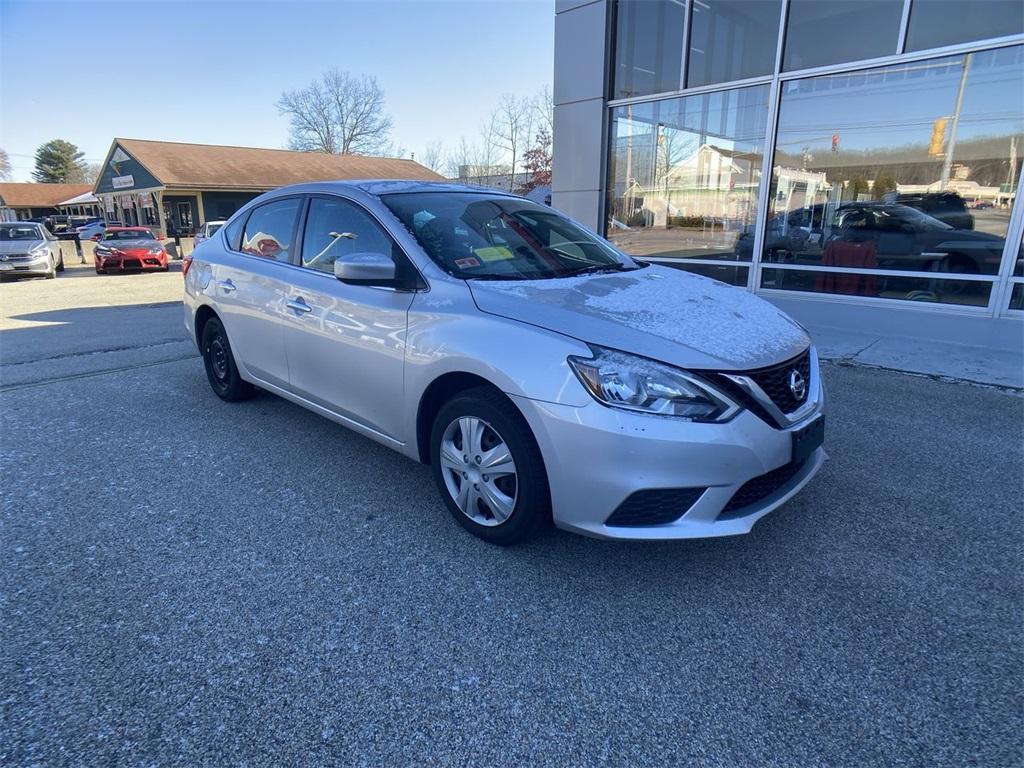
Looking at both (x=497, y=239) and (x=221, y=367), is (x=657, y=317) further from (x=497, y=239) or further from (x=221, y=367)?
(x=221, y=367)

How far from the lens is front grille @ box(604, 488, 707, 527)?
7.61ft

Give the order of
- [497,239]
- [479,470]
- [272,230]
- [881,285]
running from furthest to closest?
[881,285] < [272,230] < [497,239] < [479,470]

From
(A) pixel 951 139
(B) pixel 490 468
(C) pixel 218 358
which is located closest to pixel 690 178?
(A) pixel 951 139

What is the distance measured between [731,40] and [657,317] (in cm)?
787

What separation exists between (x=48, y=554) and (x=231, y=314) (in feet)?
6.76

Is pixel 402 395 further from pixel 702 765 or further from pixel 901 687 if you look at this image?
pixel 901 687

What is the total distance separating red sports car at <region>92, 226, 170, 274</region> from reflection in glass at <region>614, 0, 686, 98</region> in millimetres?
16223

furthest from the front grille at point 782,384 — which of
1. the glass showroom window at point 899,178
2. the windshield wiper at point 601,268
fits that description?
the glass showroom window at point 899,178

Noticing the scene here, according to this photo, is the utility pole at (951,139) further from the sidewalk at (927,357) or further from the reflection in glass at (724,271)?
the reflection in glass at (724,271)

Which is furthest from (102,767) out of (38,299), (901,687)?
(38,299)

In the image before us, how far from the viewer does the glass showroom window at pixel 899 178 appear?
6.87m

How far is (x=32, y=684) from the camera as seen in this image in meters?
2.02

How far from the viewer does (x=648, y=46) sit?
30.3 feet

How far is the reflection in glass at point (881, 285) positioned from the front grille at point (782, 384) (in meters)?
5.75
